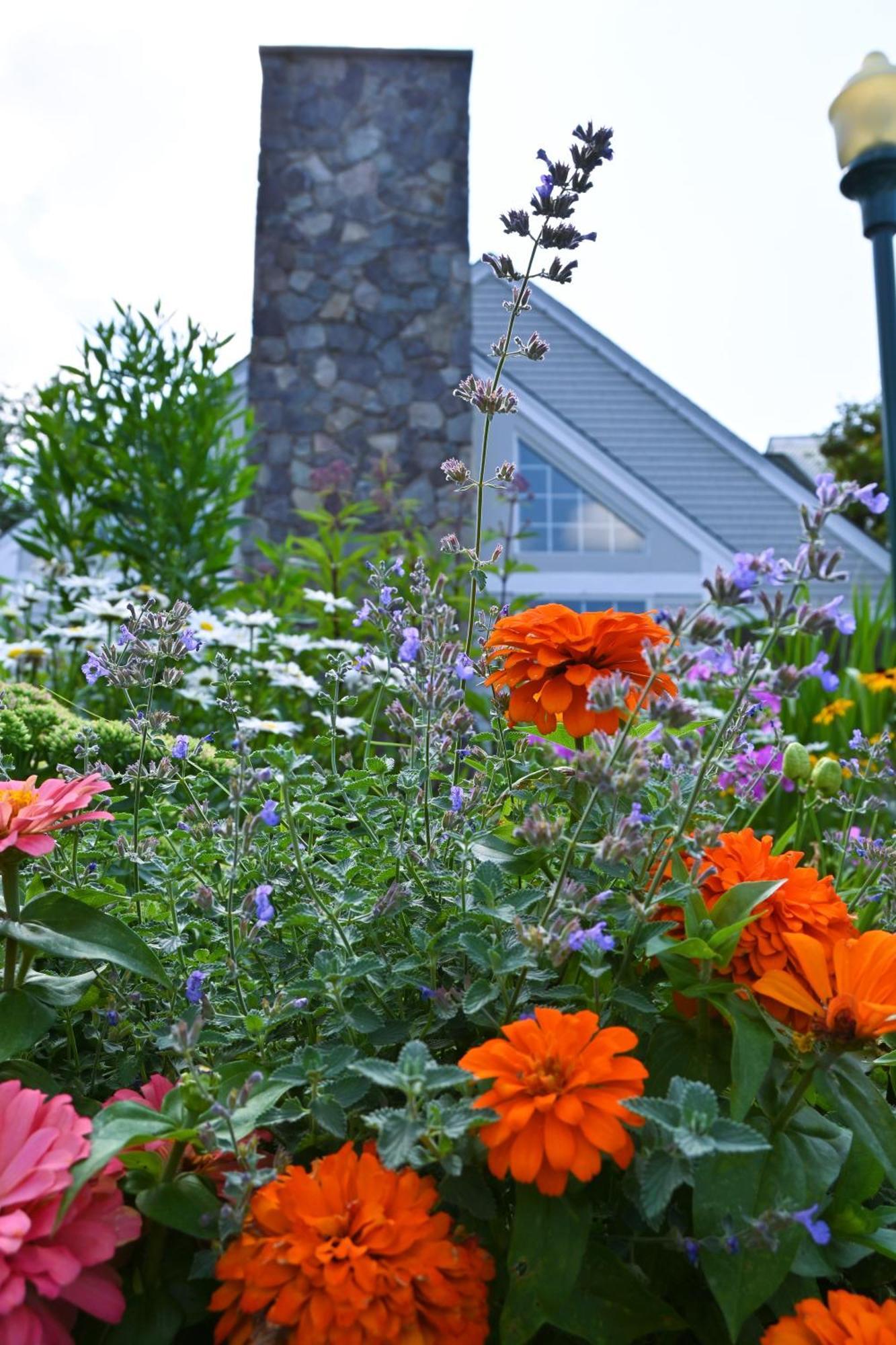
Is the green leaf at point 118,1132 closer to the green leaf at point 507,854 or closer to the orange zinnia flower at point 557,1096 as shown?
the orange zinnia flower at point 557,1096

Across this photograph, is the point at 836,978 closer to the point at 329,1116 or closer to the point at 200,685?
the point at 329,1116

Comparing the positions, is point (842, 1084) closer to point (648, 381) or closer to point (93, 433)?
point (93, 433)

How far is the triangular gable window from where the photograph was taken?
827 centimetres

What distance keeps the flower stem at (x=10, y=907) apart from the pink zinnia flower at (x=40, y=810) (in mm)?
29

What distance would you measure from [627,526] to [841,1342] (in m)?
7.64

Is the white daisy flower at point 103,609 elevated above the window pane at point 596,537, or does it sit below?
below

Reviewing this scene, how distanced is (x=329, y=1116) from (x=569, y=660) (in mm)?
526

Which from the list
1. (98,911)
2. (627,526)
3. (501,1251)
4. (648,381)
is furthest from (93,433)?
(648,381)

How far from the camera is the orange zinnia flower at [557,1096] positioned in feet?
2.66

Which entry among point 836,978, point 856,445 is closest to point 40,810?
point 836,978

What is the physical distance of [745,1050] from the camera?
0.92 m

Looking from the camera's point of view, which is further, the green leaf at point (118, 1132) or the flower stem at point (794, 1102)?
the flower stem at point (794, 1102)

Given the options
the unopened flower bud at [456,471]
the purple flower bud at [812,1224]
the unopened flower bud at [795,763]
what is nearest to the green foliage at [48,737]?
the unopened flower bud at [456,471]

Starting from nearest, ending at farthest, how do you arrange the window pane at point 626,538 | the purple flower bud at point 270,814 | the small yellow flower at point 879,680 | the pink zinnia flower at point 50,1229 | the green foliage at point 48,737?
the pink zinnia flower at point 50,1229 < the purple flower bud at point 270,814 < the green foliage at point 48,737 < the small yellow flower at point 879,680 < the window pane at point 626,538
